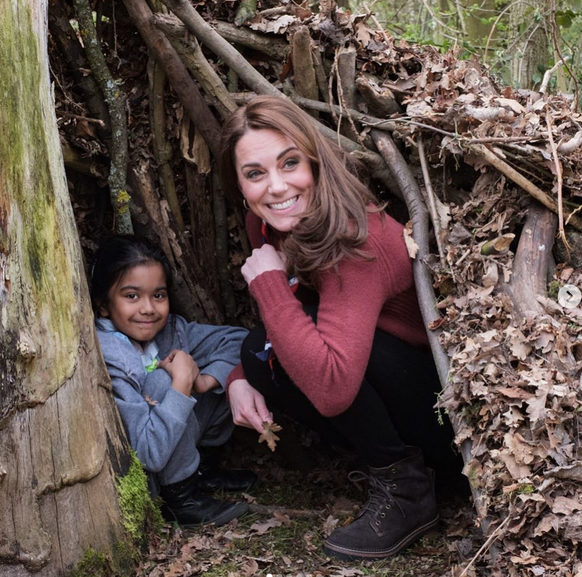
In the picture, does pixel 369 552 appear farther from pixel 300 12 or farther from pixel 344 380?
pixel 300 12

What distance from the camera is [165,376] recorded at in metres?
3.44

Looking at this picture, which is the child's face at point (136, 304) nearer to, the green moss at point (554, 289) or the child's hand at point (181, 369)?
the child's hand at point (181, 369)

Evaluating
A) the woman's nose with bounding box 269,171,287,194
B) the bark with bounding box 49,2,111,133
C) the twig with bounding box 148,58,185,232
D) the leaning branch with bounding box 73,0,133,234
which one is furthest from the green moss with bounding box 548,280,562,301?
the bark with bounding box 49,2,111,133

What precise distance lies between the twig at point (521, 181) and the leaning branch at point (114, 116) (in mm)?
1898

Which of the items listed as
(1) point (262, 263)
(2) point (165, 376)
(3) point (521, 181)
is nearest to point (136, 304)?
(2) point (165, 376)

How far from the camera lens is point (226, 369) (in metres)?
3.71

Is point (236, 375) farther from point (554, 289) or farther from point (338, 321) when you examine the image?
point (554, 289)

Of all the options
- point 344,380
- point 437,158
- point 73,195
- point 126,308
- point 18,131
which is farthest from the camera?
point 73,195

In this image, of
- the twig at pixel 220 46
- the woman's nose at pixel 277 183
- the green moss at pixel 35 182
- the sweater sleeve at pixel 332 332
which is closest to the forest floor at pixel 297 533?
the sweater sleeve at pixel 332 332

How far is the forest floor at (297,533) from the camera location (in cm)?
293

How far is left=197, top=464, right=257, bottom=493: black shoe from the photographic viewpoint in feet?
12.5

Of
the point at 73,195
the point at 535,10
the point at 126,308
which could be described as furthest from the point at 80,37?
the point at 535,10

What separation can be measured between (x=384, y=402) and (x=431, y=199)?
931mm

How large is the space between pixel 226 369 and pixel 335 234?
4.07ft
